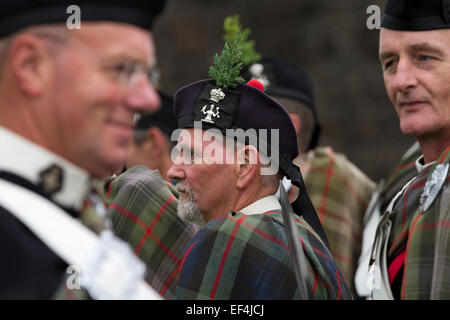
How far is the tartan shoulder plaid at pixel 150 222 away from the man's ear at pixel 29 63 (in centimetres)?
140

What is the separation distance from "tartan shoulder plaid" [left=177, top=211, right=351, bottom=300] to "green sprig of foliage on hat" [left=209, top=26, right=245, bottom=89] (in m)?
0.51

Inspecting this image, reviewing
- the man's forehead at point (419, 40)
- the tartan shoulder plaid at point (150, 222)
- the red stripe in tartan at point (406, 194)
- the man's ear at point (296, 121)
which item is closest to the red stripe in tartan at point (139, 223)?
the tartan shoulder plaid at point (150, 222)

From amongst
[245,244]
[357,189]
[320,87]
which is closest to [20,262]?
[245,244]

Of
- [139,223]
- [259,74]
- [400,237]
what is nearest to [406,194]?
[400,237]

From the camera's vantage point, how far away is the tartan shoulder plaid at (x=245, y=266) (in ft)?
7.65

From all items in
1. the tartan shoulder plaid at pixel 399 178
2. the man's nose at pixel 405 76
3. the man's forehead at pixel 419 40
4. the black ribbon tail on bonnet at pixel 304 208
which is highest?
the man's forehead at pixel 419 40

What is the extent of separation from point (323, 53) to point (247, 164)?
404 centimetres

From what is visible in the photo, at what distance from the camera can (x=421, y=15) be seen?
9.75 feet

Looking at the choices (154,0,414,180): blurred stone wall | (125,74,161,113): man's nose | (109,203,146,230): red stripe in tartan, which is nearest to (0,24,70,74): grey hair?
(125,74,161,113): man's nose

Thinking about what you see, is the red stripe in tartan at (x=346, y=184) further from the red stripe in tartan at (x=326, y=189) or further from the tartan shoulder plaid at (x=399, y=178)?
the tartan shoulder plaid at (x=399, y=178)

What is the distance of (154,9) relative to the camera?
1.80 metres

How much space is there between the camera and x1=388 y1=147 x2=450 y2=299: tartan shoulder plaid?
2.46 m

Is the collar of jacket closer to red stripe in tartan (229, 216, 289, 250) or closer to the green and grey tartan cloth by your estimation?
red stripe in tartan (229, 216, 289, 250)

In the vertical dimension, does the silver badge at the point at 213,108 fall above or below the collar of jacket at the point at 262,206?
above
